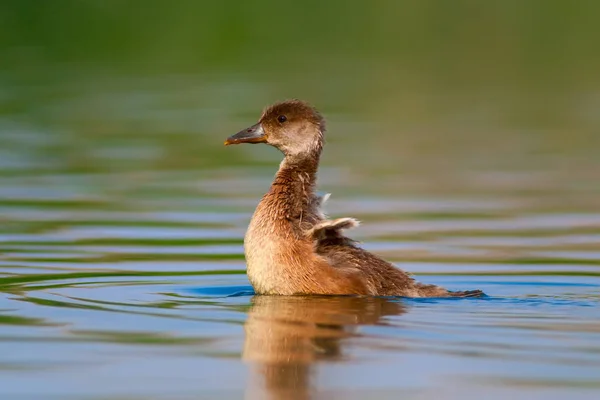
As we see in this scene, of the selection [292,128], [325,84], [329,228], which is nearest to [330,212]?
[292,128]

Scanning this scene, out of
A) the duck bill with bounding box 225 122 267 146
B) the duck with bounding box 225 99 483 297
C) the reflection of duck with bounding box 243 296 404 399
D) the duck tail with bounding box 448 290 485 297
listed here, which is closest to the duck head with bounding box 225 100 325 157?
the duck bill with bounding box 225 122 267 146

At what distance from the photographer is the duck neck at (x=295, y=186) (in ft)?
39.0

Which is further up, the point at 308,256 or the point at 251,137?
the point at 251,137

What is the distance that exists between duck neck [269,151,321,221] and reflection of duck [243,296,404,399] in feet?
2.87

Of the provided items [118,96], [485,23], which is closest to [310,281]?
[118,96]

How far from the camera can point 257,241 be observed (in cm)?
1161

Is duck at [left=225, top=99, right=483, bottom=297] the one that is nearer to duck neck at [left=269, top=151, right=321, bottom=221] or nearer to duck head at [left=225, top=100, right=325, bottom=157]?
duck neck at [left=269, top=151, right=321, bottom=221]

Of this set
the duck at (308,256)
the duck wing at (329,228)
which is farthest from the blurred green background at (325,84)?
the duck wing at (329,228)

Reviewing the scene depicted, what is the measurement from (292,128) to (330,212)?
139 inches

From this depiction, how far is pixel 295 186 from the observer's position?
12.2 m

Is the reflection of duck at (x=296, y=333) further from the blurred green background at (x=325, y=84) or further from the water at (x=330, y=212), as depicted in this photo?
the blurred green background at (x=325, y=84)

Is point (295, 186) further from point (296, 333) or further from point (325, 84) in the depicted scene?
point (325, 84)

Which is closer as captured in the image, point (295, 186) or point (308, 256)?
point (308, 256)

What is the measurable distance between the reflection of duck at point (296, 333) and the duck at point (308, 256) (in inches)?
4.9
